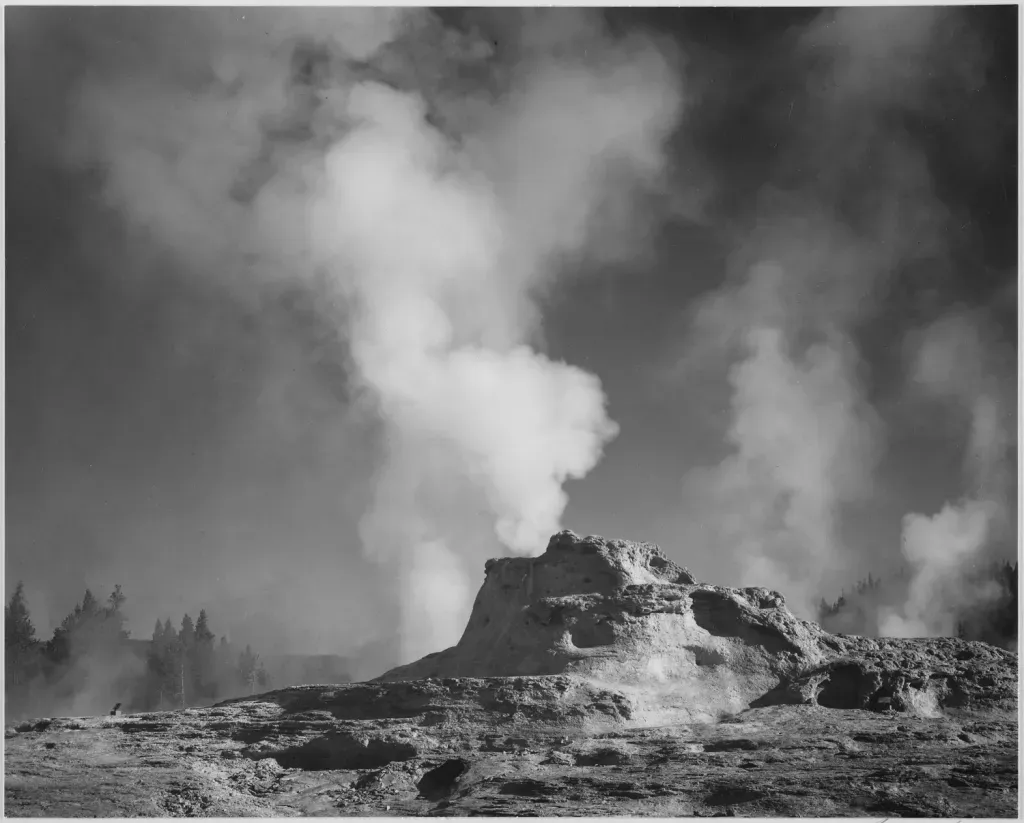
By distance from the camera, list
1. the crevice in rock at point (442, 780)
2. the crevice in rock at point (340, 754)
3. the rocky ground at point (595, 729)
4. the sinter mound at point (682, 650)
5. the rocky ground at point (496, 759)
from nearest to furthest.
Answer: the rocky ground at point (496, 759) → the rocky ground at point (595, 729) → the crevice in rock at point (442, 780) → the crevice in rock at point (340, 754) → the sinter mound at point (682, 650)

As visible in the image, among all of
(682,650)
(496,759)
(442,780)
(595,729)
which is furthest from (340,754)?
(682,650)

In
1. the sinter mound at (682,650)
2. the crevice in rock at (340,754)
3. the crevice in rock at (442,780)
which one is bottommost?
the crevice in rock at (442,780)

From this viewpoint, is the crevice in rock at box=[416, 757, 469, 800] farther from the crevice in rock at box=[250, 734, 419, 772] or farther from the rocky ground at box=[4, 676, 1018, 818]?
the crevice in rock at box=[250, 734, 419, 772]

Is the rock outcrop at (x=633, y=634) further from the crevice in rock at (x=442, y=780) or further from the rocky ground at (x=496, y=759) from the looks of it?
the crevice in rock at (x=442, y=780)

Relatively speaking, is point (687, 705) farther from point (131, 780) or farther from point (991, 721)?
point (131, 780)

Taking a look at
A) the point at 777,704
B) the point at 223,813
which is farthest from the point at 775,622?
the point at 223,813

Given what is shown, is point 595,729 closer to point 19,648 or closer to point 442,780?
point 442,780

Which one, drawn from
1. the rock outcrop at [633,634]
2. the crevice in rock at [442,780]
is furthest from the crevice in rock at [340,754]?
the rock outcrop at [633,634]
